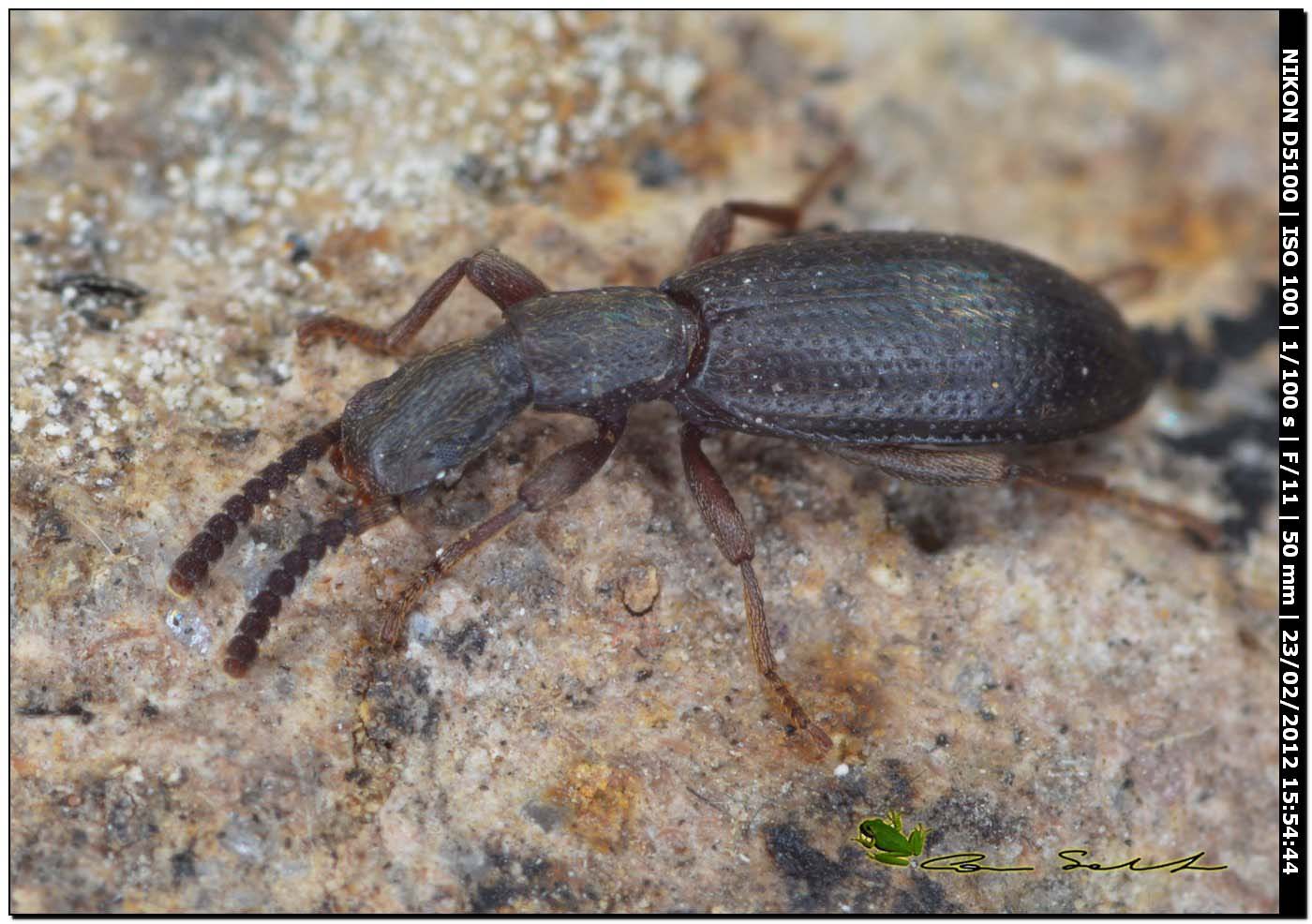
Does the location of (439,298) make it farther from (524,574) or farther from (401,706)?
(401,706)

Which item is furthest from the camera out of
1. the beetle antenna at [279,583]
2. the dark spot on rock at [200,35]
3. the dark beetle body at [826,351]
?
the dark spot on rock at [200,35]

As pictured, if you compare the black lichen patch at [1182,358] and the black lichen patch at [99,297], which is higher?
the black lichen patch at [99,297]

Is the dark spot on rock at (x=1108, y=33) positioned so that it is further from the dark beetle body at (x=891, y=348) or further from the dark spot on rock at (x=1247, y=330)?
the dark beetle body at (x=891, y=348)

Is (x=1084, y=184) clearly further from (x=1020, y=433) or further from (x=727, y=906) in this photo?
(x=727, y=906)

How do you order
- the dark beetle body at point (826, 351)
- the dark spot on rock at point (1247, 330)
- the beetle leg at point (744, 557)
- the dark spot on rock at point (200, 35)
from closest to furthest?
the beetle leg at point (744, 557)
the dark beetle body at point (826, 351)
the dark spot on rock at point (200, 35)
the dark spot on rock at point (1247, 330)

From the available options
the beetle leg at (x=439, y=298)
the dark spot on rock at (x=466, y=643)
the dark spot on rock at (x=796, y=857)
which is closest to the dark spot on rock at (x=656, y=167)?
the beetle leg at (x=439, y=298)

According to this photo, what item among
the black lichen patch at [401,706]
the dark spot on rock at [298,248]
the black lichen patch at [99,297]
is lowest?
the black lichen patch at [401,706]

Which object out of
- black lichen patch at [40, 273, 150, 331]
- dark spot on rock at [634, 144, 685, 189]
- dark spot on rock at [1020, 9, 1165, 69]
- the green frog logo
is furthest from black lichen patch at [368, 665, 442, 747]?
dark spot on rock at [1020, 9, 1165, 69]
